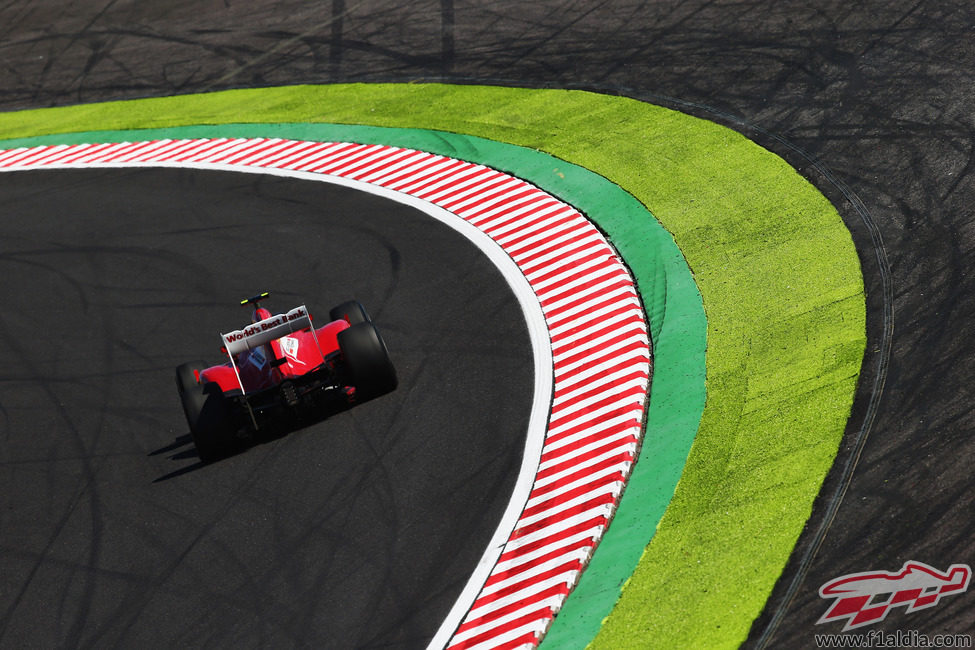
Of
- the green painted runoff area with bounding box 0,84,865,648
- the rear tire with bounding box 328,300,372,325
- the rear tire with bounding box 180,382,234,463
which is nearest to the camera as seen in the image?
the green painted runoff area with bounding box 0,84,865,648

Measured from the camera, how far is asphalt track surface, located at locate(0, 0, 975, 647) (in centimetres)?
975

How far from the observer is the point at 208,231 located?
1695cm

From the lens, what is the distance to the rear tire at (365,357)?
12188 mm

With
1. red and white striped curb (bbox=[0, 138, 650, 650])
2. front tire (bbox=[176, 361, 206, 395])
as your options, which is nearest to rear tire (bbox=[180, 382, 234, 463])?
→ front tire (bbox=[176, 361, 206, 395])

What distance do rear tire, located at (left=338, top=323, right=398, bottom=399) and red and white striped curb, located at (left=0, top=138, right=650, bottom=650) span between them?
2.03 metres

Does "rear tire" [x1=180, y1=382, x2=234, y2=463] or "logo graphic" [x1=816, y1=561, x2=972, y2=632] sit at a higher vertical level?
"rear tire" [x1=180, y1=382, x2=234, y2=463]

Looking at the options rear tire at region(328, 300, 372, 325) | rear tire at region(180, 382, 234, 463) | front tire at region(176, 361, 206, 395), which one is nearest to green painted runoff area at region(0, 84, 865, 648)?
rear tire at region(328, 300, 372, 325)

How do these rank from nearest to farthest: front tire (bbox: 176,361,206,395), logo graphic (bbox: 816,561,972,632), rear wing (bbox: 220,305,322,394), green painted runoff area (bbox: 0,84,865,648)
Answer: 1. logo graphic (bbox: 816,561,972,632)
2. green painted runoff area (bbox: 0,84,865,648)
3. rear wing (bbox: 220,305,322,394)
4. front tire (bbox: 176,361,206,395)

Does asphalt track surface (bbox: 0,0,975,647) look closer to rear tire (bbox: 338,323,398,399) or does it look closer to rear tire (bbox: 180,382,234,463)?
rear tire (bbox: 180,382,234,463)

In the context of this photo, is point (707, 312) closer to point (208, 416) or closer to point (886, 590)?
point (886, 590)

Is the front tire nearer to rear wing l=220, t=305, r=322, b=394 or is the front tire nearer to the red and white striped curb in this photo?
rear wing l=220, t=305, r=322, b=394

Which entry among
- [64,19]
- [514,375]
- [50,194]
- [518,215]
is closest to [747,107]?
[518,215]

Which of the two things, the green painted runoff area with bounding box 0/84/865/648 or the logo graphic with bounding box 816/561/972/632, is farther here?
the green painted runoff area with bounding box 0/84/865/648

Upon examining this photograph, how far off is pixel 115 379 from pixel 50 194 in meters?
6.54
